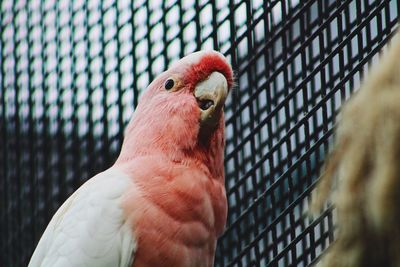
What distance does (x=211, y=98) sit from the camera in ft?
4.78

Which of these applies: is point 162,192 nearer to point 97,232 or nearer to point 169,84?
point 97,232

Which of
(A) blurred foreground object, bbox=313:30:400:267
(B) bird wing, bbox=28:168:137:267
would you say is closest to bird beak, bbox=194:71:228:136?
(B) bird wing, bbox=28:168:137:267

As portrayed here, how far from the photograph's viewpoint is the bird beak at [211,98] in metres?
1.43

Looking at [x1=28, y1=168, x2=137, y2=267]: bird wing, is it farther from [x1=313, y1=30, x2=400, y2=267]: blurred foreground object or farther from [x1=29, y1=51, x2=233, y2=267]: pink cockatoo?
[x1=313, y1=30, x2=400, y2=267]: blurred foreground object

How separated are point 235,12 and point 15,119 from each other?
1.07 meters

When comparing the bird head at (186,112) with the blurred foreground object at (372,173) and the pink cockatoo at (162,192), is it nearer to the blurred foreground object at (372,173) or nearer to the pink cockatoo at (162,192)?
the pink cockatoo at (162,192)

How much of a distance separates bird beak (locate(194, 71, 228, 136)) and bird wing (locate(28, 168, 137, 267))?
202 millimetres

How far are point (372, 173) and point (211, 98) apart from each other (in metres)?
0.89

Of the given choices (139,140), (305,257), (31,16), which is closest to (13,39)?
(31,16)

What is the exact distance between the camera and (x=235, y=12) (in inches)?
68.4

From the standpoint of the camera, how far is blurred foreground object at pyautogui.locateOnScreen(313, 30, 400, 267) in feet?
1.85

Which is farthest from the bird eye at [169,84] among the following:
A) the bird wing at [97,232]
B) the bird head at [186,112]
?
the bird wing at [97,232]

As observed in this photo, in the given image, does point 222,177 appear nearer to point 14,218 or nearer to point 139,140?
point 139,140

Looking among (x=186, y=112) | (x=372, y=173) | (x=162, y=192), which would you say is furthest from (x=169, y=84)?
(x=372, y=173)
